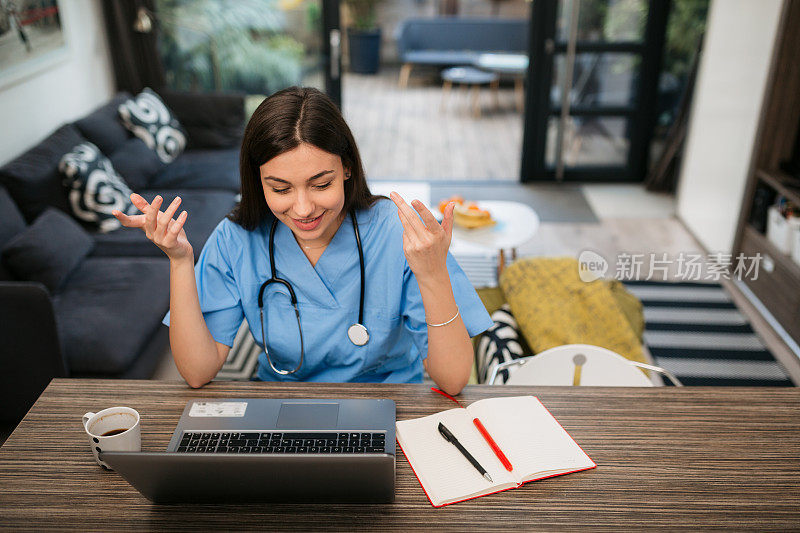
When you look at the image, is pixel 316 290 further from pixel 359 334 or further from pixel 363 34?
pixel 363 34

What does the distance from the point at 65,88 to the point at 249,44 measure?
124 cm

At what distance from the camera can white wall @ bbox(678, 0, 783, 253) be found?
10.5 feet

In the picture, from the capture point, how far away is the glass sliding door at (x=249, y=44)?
170 inches

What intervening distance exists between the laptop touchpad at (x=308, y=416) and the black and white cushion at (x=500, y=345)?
669 mm

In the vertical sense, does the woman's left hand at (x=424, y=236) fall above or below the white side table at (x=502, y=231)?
above

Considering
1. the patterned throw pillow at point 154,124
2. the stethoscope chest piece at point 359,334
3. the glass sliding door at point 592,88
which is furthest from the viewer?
the glass sliding door at point 592,88

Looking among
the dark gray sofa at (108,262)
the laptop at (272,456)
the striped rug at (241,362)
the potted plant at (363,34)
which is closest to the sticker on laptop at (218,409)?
the laptop at (272,456)

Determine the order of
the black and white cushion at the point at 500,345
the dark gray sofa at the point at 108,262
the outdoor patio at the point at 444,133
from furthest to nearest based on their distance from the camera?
the outdoor patio at the point at 444,133
the dark gray sofa at the point at 108,262
the black and white cushion at the point at 500,345

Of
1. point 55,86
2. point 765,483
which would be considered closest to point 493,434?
point 765,483

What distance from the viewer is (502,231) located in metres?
3.06

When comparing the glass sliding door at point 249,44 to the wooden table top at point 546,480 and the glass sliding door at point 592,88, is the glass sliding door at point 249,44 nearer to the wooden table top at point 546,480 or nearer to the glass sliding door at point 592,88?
the glass sliding door at point 592,88

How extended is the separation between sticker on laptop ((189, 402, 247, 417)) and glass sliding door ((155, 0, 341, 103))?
357 centimetres

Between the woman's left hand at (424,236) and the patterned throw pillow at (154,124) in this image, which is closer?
the woman's left hand at (424,236)

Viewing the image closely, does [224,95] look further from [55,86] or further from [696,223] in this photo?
[696,223]
